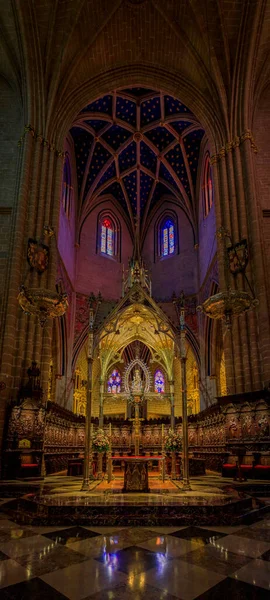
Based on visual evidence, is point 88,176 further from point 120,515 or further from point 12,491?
point 120,515

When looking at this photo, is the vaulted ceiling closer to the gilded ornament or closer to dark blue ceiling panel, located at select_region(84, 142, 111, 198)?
dark blue ceiling panel, located at select_region(84, 142, 111, 198)

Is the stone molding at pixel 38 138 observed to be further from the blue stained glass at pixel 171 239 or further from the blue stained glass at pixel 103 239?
the blue stained glass at pixel 171 239

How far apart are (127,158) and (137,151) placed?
0.93 metres

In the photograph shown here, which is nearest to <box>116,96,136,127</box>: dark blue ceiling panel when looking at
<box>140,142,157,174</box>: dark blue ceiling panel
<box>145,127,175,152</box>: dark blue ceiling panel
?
<box>145,127,175,152</box>: dark blue ceiling panel

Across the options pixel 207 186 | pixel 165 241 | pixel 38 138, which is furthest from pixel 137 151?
pixel 38 138

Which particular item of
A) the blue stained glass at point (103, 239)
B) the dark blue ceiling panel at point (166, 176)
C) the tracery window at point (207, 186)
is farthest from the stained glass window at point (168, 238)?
the tracery window at point (207, 186)

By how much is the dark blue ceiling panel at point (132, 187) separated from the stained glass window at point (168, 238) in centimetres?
233

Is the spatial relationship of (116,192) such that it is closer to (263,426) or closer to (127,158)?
(127,158)

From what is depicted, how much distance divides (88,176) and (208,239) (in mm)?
8586

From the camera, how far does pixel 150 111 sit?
71.2 feet

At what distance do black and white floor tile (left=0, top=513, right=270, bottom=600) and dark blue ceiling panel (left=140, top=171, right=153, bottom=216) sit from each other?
23611mm

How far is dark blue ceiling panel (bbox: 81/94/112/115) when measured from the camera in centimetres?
2044

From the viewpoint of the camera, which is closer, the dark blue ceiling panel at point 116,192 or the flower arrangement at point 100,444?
the flower arrangement at point 100,444

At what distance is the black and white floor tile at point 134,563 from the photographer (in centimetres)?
290
